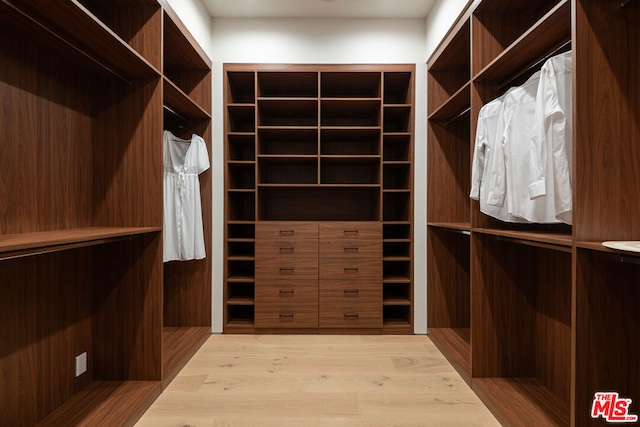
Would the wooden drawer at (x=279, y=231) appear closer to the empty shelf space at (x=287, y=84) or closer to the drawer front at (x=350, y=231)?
the drawer front at (x=350, y=231)

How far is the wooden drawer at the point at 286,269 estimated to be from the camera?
311cm

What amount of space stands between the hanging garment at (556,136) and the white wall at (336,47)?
160cm

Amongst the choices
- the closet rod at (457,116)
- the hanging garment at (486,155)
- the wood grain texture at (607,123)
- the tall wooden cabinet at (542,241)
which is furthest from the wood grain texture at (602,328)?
the closet rod at (457,116)

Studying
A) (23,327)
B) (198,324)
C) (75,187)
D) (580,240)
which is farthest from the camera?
(198,324)

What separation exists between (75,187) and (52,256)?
0.38 m

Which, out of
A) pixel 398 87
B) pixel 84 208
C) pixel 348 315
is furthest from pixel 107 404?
pixel 398 87

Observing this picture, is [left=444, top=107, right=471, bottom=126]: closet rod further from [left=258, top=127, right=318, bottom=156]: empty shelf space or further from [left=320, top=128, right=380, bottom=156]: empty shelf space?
[left=258, top=127, right=318, bottom=156]: empty shelf space

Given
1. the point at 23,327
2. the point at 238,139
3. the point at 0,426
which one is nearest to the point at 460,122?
the point at 238,139

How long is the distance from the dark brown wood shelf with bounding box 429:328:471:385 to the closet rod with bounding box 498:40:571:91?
1.74m

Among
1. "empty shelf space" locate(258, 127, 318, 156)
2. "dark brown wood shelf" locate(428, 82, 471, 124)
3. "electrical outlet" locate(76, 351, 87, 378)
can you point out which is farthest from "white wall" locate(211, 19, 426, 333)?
"electrical outlet" locate(76, 351, 87, 378)

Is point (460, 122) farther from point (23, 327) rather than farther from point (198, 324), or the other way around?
point (23, 327)

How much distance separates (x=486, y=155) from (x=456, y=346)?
146cm

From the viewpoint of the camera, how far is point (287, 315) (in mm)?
3111

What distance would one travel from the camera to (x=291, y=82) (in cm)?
337
